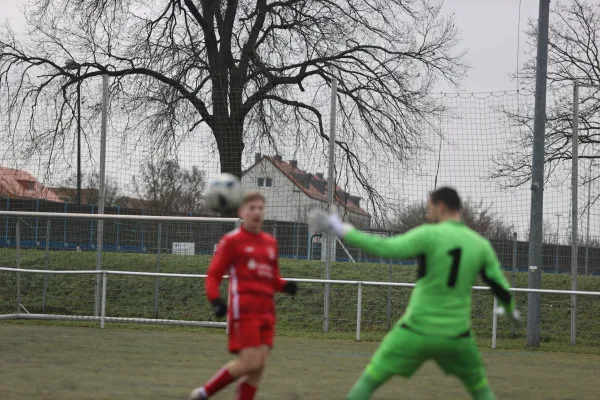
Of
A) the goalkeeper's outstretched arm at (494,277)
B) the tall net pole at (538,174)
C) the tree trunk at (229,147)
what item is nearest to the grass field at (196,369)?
the tall net pole at (538,174)

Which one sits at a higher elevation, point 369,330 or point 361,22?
point 361,22

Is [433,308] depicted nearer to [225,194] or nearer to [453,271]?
[453,271]

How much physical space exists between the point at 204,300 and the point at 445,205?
41.6ft

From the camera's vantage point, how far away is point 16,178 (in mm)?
17172

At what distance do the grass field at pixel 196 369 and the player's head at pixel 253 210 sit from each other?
7.54 feet

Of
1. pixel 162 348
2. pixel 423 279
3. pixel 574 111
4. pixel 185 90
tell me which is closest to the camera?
pixel 423 279

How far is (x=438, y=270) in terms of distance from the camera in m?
5.63

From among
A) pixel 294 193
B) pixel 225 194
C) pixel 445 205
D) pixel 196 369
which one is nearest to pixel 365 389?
pixel 445 205

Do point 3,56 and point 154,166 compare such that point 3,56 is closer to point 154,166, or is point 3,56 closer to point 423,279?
point 154,166

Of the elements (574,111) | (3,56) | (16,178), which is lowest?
(16,178)

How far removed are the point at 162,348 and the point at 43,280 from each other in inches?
260

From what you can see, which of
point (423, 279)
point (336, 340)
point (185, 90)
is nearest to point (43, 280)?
point (185, 90)

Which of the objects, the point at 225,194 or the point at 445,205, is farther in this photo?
the point at 225,194

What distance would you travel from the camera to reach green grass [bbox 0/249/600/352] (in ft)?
54.7
